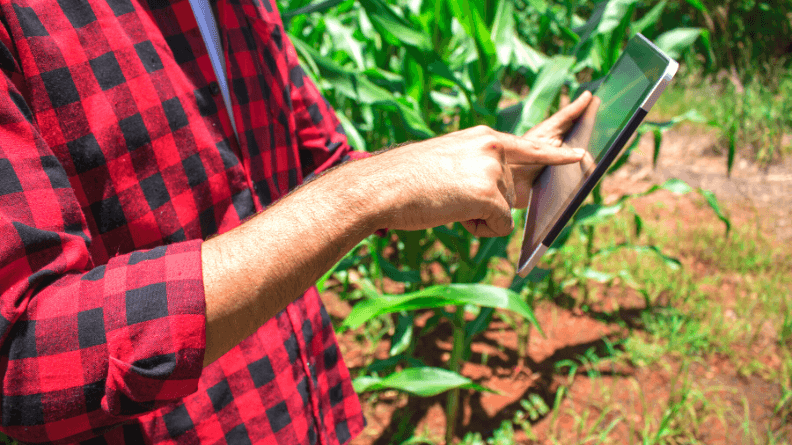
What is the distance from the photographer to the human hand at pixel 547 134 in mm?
765

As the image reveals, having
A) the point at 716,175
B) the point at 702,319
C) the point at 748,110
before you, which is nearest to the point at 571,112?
the point at 702,319

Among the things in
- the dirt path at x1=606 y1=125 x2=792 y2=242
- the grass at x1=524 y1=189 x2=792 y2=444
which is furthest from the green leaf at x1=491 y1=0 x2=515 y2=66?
the dirt path at x1=606 y1=125 x2=792 y2=242

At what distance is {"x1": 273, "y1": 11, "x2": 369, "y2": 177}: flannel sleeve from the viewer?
90 cm

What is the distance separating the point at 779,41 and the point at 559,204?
18.1ft

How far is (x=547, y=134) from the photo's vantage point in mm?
792

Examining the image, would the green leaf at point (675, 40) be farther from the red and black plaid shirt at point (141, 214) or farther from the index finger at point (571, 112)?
the red and black plaid shirt at point (141, 214)

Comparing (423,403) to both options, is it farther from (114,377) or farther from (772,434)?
(114,377)

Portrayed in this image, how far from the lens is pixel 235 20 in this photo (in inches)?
30.0

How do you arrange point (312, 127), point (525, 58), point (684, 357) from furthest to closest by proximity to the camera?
point (684, 357), point (525, 58), point (312, 127)

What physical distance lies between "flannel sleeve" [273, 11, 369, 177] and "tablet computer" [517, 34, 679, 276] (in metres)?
0.35

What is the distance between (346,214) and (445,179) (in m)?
0.13

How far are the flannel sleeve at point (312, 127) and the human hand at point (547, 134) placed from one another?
29 centimetres

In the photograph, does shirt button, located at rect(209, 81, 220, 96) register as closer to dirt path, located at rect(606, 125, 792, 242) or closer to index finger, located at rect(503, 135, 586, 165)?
index finger, located at rect(503, 135, 586, 165)

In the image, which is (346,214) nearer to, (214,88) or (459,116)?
(214,88)
